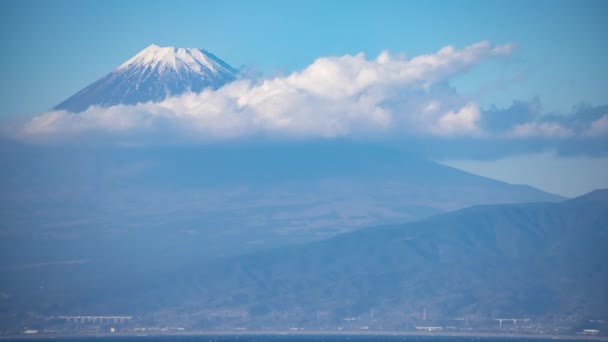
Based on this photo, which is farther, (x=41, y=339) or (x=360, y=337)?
(x=360, y=337)

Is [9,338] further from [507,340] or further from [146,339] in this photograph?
[507,340]

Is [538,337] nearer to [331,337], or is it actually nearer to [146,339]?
[331,337]

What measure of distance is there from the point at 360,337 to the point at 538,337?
32.2 meters

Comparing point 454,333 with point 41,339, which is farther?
point 454,333

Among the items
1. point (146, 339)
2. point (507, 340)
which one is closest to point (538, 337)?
point (507, 340)

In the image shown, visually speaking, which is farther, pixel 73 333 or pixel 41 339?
pixel 73 333

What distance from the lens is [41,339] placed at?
180 meters

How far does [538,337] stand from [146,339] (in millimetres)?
70106

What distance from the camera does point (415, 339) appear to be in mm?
187500

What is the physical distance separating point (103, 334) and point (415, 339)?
56.9 meters

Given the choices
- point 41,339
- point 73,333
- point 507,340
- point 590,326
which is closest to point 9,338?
point 41,339

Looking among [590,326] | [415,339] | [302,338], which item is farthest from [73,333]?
[590,326]

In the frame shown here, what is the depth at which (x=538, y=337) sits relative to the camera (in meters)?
190

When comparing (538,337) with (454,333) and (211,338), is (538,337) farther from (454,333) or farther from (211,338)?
(211,338)
